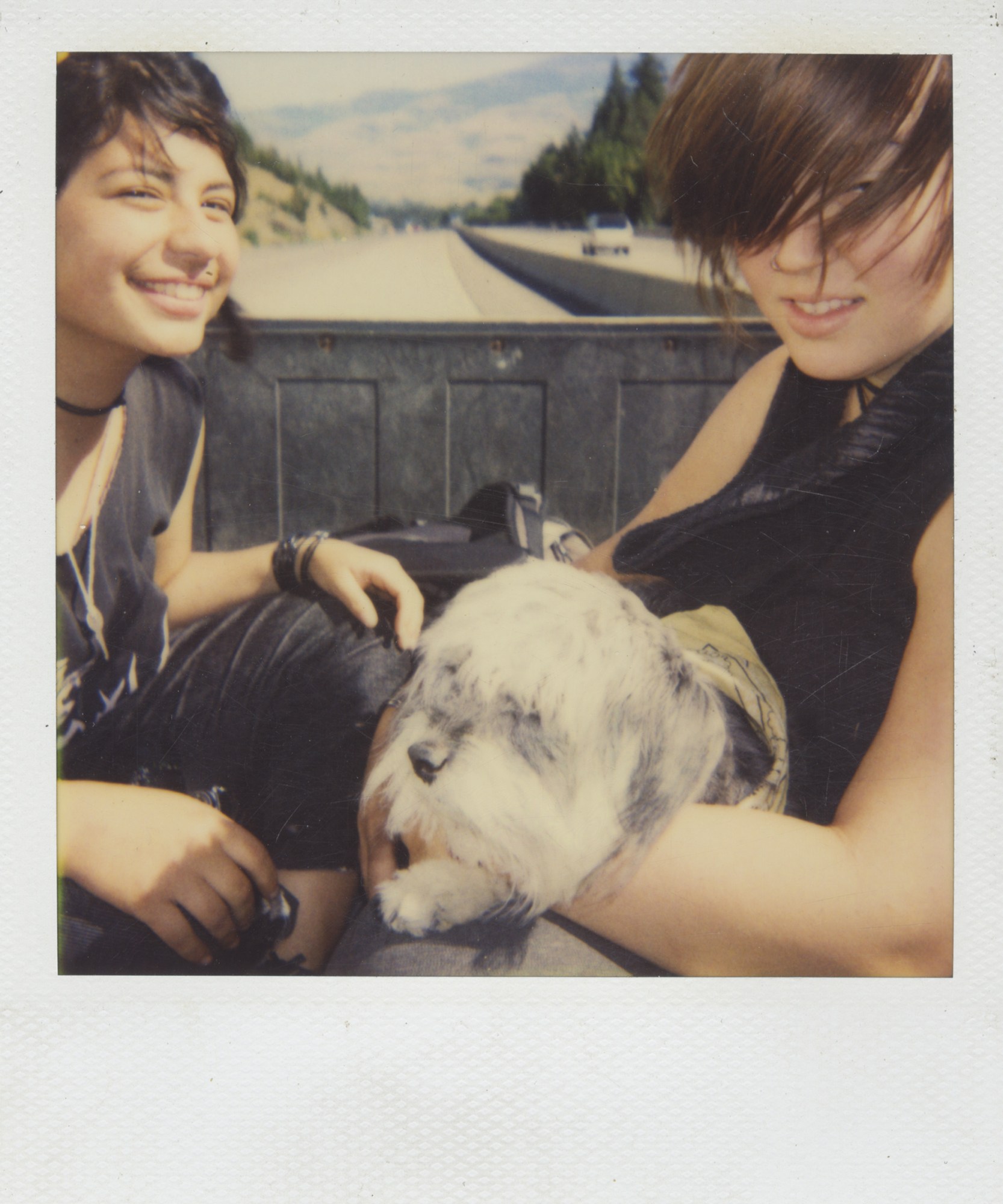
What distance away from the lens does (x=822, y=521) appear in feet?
3.85

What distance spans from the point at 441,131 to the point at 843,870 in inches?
42.3

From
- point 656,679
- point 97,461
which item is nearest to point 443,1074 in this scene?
point 656,679

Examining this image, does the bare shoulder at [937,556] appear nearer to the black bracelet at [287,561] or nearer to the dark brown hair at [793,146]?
the dark brown hair at [793,146]

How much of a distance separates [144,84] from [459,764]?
938 mm

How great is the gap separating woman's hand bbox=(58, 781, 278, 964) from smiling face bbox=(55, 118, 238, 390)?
1.91ft

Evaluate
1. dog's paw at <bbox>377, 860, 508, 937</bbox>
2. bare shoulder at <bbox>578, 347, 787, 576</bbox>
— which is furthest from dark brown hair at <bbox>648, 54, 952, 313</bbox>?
dog's paw at <bbox>377, 860, 508, 937</bbox>

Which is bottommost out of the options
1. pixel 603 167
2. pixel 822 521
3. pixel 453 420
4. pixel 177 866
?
pixel 177 866

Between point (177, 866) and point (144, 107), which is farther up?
point (144, 107)

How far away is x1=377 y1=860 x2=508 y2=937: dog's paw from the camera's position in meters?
1.12

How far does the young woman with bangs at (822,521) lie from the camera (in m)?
1.13

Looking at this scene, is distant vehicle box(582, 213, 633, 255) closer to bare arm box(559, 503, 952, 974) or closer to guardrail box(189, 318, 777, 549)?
guardrail box(189, 318, 777, 549)

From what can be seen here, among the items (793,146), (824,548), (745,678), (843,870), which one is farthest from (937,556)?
(793,146)

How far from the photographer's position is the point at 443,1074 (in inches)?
48.7

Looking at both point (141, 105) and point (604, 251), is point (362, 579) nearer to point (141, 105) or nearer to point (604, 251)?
point (604, 251)
